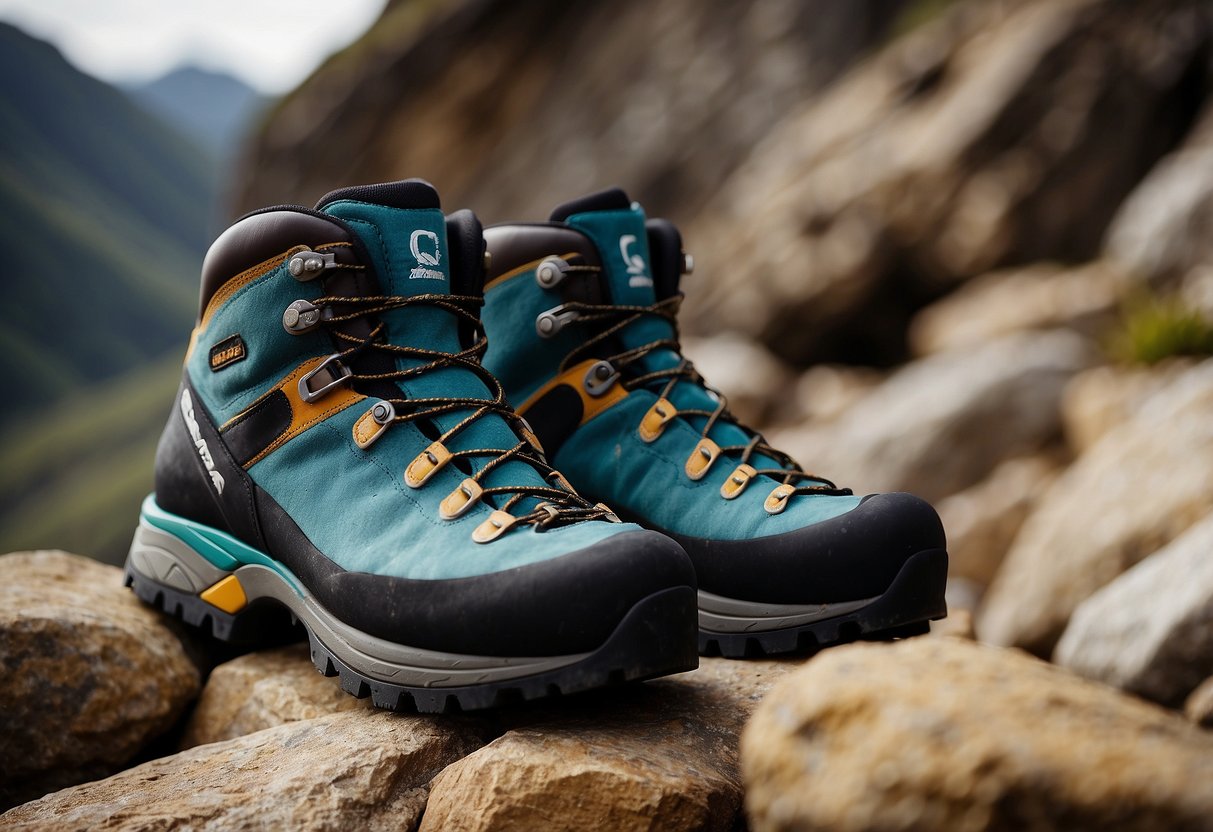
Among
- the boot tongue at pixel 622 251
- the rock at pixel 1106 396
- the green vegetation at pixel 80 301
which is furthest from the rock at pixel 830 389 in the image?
the green vegetation at pixel 80 301

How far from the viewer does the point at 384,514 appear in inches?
73.2

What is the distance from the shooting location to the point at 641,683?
75.5 inches

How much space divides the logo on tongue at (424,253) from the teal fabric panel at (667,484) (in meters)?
0.57

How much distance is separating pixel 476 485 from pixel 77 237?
171m

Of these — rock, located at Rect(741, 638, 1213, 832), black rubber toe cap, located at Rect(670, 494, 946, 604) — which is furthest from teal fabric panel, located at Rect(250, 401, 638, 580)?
rock, located at Rect(741, 638, 1213, 832)

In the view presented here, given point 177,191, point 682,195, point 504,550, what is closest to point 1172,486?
point 504,550

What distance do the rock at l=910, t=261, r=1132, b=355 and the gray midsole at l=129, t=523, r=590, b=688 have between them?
371 inches

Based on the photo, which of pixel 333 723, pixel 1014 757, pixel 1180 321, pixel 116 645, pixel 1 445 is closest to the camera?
pixel 1014 757

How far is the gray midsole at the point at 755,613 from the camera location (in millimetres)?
1939

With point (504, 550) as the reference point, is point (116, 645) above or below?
below

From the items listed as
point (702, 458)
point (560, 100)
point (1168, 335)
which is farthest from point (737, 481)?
point (560, 100)

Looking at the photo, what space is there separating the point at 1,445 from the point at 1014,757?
498 ft

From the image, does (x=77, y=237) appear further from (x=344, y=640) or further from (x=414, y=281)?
(x=344, y=640)

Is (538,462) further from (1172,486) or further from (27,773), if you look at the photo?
(1172,486)
